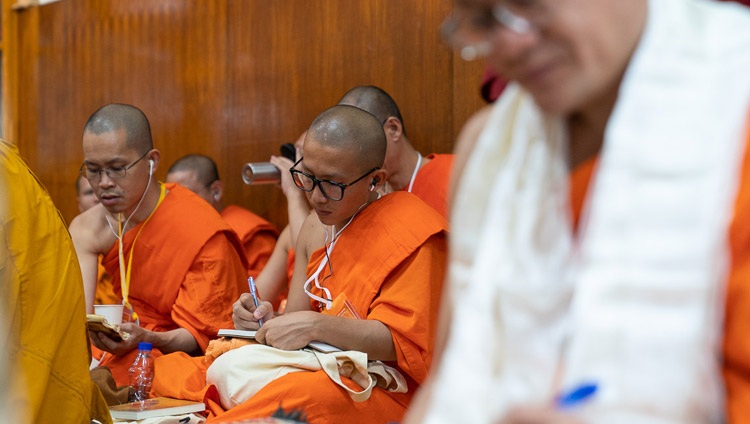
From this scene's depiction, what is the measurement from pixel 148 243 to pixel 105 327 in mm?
623

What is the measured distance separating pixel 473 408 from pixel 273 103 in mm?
4196

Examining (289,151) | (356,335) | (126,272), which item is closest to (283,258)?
(289,151)

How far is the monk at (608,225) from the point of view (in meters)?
1.03

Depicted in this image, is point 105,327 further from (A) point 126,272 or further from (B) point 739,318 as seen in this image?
(B) point 739,318

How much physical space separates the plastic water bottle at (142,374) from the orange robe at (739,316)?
2781 millimetres

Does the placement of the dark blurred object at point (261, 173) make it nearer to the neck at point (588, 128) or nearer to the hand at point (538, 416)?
the neck at point (588, 128)

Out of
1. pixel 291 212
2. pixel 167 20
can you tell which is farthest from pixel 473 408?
pixel 167 20

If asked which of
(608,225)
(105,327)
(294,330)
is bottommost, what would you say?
(105,327)

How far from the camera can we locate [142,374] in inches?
139

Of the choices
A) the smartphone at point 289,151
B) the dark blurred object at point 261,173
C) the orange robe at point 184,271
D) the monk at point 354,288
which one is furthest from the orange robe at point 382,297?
the smartphone at point 289,151

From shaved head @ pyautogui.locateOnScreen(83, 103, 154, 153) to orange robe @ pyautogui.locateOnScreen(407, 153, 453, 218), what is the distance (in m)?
1.18

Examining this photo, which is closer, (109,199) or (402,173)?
(109,199)

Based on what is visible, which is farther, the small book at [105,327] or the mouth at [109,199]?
the mouth at [109,199]

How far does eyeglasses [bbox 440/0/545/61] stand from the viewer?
1.09 meters
